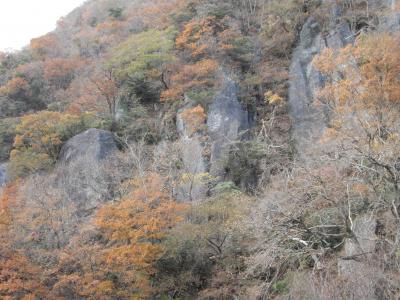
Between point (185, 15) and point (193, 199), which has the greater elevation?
point (185, 15)

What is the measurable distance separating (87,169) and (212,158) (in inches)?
287

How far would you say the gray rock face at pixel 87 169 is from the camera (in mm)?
22438

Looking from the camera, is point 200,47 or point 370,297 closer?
point 370,297

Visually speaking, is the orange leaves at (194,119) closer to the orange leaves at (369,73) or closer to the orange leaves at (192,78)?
the orange leaves at (192,78)

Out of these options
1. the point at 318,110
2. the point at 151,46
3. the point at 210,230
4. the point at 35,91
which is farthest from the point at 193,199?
the point at 35,91

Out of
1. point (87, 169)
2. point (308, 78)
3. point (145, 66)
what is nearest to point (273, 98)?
point (308, 78)

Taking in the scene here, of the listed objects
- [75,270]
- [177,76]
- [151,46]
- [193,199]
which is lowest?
[193,199]

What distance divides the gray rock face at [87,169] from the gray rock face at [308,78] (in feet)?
37.7

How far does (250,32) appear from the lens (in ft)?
113

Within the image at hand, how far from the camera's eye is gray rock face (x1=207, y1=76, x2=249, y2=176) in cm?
2461

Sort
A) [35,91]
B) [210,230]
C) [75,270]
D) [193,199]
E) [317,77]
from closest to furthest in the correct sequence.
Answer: [75,270]
[210,230]
[193,199]
[317,77]
[35,91]

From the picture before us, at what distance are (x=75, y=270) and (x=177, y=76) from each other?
1671 centimetres

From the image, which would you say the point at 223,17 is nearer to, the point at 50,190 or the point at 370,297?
the point at 50,190

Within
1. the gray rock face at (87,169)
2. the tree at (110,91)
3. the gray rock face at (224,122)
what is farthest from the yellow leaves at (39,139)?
the gray rock face at (224,122)
